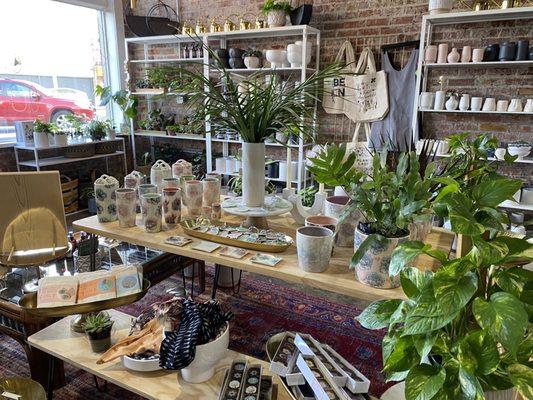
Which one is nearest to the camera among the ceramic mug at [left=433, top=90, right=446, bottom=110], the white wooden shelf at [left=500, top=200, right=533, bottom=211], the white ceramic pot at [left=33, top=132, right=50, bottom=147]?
the white wooden shelf at [left=500, top=200, right=533, bottom=211]

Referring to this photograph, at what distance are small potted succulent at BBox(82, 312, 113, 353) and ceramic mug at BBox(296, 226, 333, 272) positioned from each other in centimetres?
79

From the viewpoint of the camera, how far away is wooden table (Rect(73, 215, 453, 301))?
1.19 meters

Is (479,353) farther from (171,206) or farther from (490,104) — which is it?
(490,104)

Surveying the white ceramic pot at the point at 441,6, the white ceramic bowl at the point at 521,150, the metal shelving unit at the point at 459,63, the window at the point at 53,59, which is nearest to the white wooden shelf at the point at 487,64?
the metal shelving unit at the point at 459,63

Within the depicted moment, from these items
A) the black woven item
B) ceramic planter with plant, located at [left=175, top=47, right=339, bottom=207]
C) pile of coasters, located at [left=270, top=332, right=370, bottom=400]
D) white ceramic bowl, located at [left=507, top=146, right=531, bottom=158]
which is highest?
ceramic planter with plant, located at [left=175, top=47, right=339, bottom=207]

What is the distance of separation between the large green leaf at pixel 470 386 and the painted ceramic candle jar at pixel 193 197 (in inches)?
49.5

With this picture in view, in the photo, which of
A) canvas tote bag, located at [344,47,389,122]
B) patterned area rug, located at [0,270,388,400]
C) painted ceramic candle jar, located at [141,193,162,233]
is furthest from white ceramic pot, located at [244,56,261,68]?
painted ceramic candle jar, located at [141,193,162,233]

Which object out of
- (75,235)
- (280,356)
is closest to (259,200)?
(280,356)

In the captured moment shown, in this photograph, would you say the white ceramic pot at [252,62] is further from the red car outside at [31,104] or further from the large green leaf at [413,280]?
the large green leaf at [413,280]

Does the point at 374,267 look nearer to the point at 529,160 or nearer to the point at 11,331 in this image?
the point at 11,331

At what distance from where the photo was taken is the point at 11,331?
1685mm

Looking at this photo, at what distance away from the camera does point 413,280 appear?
0.86 meters

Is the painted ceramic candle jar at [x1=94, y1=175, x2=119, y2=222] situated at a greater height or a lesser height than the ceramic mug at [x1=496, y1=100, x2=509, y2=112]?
lesser

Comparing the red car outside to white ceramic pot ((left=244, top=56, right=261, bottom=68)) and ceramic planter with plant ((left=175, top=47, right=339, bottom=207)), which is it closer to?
white ceramic pot ((left=244, top=56, right=261, bottom=68))
